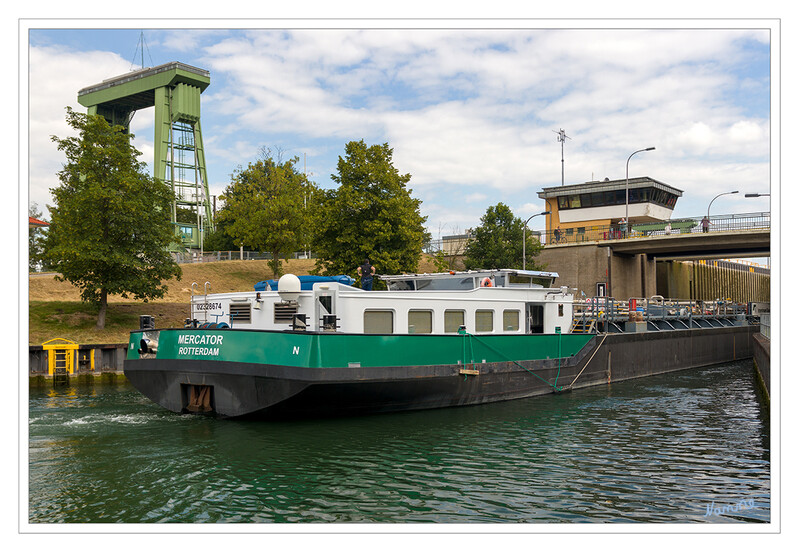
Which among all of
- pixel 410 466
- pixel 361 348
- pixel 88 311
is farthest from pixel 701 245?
pixel 410 466

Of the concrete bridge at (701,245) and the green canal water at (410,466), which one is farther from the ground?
the concrete bridge at (701,245)

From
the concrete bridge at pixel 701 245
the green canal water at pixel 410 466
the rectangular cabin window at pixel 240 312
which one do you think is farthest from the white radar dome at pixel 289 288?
the concrete bridge at pixel 701 245

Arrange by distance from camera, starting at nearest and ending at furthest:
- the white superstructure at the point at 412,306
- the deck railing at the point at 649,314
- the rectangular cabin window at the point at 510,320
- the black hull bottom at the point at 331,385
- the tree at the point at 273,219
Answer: the black hull bottom at the point at 331,385, the white superstructure at the point at 412,306, the rectangular cabin window at the point at 510,320, the deck railing at the point at 649,314, the tree at the point at 273,219

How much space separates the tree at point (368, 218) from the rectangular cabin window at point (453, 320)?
49.8 feet

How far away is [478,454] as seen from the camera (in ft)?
41.3

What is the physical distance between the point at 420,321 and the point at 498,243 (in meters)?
29.6

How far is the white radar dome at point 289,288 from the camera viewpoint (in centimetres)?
1514

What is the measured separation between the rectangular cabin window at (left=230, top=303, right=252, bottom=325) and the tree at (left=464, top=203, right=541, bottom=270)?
2969 cm

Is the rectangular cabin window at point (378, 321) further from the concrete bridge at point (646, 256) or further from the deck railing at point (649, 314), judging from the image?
the concrete bridge at point (646, 256)

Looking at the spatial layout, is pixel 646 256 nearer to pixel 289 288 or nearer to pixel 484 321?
pixel 484 321

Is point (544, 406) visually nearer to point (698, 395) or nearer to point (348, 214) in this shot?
point (698, 395)

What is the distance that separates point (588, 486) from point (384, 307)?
284 inches

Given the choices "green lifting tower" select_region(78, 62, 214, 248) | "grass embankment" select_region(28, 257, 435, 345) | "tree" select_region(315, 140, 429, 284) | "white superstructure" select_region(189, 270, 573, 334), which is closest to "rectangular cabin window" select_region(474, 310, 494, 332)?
"white superstructure" select_region(189, 270, 573, 334)

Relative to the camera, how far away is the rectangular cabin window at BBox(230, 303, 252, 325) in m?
16.6
